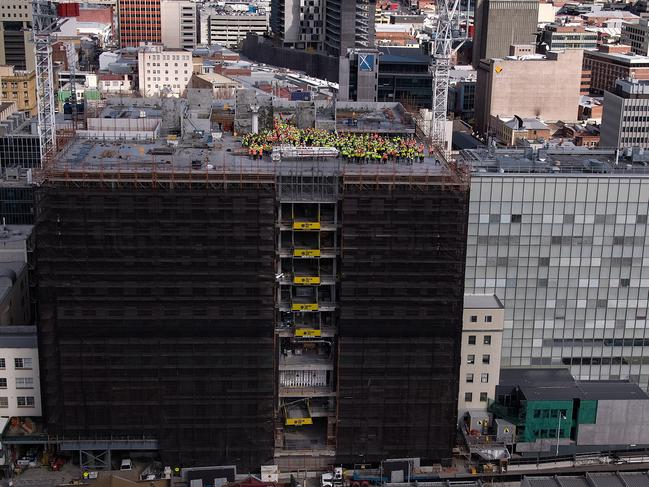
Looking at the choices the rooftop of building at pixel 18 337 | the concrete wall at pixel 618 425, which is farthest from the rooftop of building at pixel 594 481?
the rooftop of building at pixel 18 337

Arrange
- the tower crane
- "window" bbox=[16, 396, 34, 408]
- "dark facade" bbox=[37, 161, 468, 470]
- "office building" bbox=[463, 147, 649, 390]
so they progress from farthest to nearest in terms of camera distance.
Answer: "office building" bbox=[463, 147, 649, 390] → the tower crane → "window" bbox=[16, 396, 34, 408] → "dark facade" bbox=[37, 161, 468, 470]

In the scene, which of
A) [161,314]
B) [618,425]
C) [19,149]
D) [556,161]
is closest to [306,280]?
[161,314]

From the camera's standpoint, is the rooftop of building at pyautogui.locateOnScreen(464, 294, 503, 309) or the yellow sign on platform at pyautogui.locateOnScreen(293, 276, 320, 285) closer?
the yellow sign on platform at pyautogui.locateOnScreen(293, 276, 320, 285)

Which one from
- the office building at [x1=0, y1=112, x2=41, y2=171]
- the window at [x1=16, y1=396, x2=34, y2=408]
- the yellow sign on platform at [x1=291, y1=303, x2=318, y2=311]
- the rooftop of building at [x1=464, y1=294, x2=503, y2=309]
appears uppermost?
the office building at [x1=0, y1=112, x2=41, y2=171]

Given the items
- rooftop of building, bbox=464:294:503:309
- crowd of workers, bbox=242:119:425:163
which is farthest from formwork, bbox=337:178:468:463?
rooftop of building, bbox=464:294:503:309

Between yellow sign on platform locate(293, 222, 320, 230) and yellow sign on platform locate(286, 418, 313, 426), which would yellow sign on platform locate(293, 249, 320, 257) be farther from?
yellow sign on platform locate(286, 418, 313, 426)
